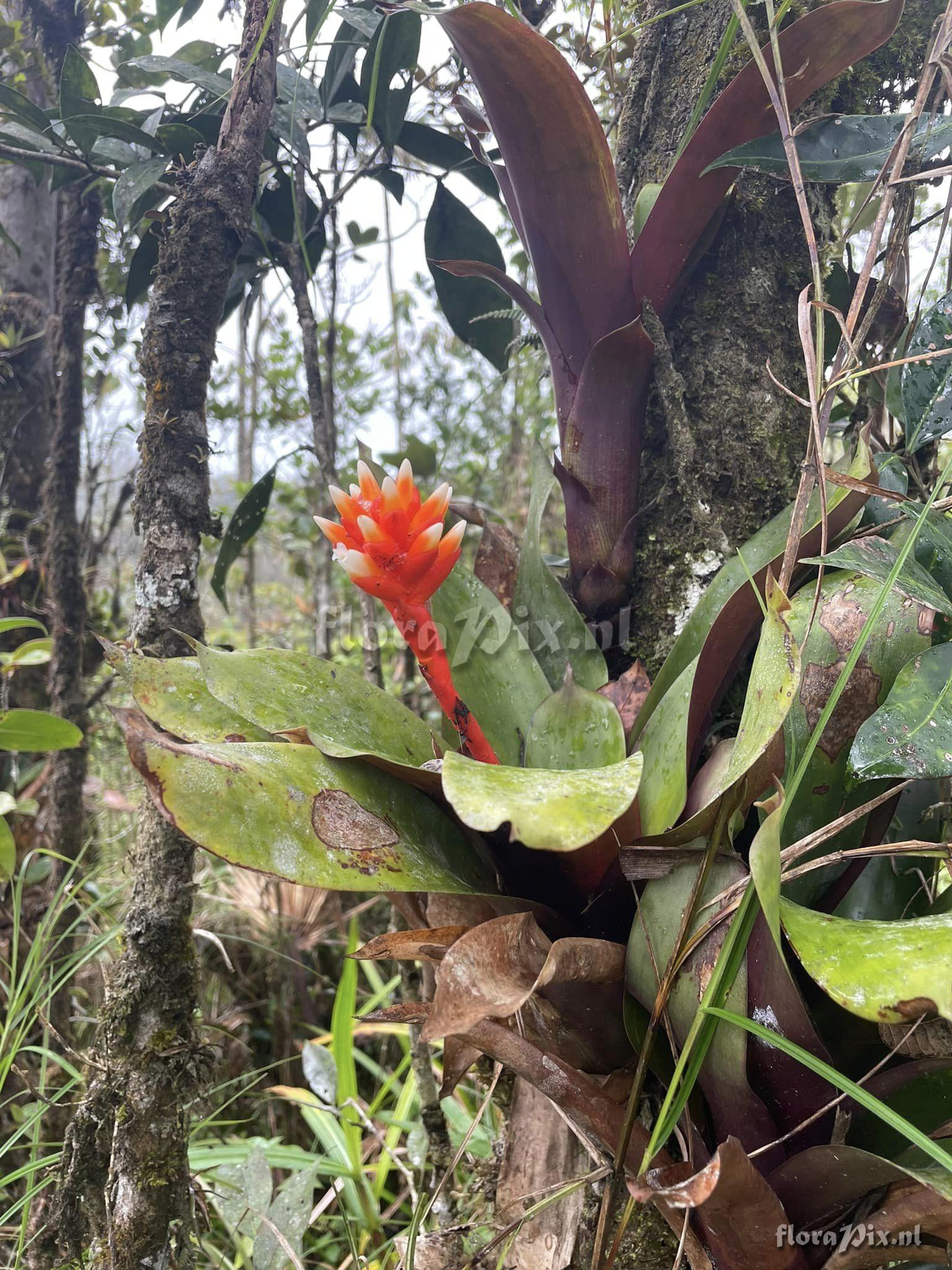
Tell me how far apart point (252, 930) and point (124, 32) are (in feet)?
6.38

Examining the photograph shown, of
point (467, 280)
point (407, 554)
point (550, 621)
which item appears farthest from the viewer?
point (467, 280)

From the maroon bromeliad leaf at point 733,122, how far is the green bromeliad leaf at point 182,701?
585 mm

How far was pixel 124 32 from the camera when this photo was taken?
53.8 inches

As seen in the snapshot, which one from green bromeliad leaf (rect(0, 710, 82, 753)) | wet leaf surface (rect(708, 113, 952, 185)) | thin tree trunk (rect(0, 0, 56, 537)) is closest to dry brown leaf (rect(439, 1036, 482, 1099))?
green bromeliad leaf (rect(0, 710, 82, 753))

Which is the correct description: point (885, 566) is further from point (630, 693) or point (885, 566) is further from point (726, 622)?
point (630, 693)

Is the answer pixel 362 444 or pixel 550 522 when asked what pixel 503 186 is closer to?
pixel 362 444

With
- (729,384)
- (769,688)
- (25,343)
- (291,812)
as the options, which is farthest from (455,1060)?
Result: (25,343)

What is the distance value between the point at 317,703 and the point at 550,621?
0.85 ft

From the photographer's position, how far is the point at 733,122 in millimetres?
659

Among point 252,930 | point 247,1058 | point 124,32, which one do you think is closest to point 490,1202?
point 247,1058

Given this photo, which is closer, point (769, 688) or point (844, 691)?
point (769, 688)

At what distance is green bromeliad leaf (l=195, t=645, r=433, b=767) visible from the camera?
1.89ft

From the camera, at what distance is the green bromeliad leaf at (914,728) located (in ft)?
1.53

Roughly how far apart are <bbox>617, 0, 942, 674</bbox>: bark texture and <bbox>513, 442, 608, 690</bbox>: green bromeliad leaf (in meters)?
0.08
